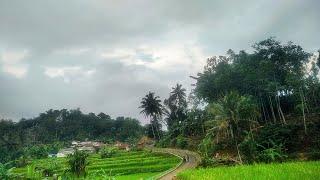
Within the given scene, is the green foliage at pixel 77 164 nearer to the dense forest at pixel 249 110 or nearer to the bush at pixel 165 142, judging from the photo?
the dense forest at pixel 249 110

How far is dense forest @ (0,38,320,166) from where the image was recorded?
1524 inches

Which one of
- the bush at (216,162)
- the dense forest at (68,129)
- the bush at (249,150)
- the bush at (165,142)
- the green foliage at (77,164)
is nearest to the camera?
the green foliage at (77,164)

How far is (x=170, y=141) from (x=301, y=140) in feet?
92.2

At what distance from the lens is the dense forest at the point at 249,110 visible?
38719 mm

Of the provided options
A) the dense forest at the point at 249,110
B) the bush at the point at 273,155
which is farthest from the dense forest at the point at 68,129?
the bush at the point at 273,155

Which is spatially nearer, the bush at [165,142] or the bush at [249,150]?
the bush at [249,150]

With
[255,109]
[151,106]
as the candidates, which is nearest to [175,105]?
[151,106]

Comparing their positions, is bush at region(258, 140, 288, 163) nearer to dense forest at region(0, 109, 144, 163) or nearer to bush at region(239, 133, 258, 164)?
bush at region(239, 133, 258, 164)

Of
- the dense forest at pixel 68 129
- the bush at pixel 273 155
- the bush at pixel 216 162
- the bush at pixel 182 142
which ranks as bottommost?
the bush at pixel 216 162

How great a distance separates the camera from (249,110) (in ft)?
135

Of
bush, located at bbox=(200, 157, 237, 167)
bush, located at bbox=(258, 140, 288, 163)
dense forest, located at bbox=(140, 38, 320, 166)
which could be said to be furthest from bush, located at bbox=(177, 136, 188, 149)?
bush, located at bbox=(258, 140, 288, 163)

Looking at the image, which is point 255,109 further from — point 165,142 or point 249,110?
point 165,142

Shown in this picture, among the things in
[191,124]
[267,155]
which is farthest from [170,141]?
[267,155]

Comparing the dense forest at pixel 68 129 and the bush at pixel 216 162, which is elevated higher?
the dense forest at pixel 68 129
